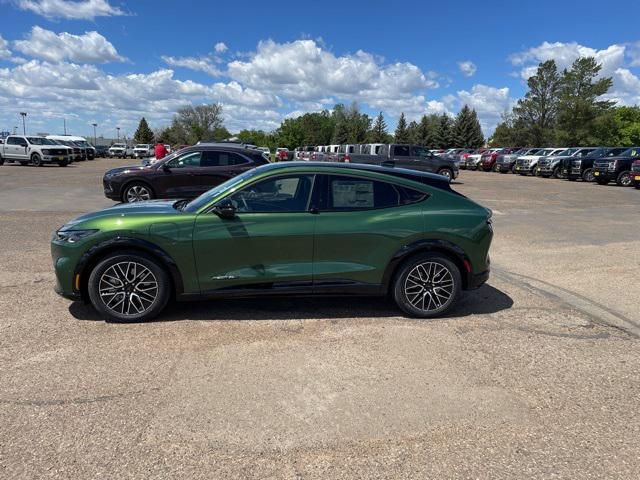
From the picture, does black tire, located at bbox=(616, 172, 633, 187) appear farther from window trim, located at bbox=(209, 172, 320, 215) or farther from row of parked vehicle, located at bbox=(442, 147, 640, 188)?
window trim, located at bbox=(209, 172, 320, 215)

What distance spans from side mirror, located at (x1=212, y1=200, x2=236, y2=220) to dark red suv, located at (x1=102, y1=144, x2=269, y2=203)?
7433 mm

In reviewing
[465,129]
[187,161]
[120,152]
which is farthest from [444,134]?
[187,161]

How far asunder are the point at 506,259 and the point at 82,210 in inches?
389

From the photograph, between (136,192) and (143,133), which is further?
(143,133)

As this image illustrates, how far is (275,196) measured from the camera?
15.5 feet

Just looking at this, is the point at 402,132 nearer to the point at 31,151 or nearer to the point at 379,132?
the point at 379,132

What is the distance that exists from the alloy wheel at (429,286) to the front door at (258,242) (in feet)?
3.40

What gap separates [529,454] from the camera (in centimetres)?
281

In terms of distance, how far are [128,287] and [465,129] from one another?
76701 millimetres

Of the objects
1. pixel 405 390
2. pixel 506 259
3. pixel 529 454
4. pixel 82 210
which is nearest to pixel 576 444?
pixel 529 454

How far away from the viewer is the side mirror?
179 inches

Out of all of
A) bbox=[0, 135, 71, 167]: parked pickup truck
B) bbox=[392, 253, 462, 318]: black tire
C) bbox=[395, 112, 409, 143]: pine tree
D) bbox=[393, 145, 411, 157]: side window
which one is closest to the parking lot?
bbox=[392, 253, 462, 318]: black tire

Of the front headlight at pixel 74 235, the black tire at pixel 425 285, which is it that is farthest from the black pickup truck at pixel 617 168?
the front headlight at pixel 74 235

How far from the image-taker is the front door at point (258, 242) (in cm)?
455
